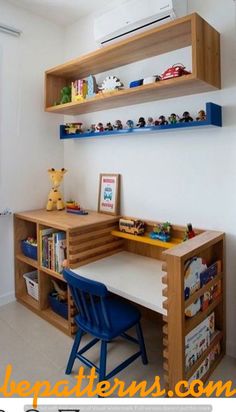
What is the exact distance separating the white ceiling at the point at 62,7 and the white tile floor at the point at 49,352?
8.33 feet

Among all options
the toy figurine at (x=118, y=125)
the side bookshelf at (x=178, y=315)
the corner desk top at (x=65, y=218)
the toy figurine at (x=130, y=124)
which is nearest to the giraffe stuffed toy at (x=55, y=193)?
the corner desk top at (x=65, y=218)

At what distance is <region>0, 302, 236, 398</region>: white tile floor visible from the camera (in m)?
1.69

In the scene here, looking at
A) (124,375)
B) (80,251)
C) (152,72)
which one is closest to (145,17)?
(152,72)

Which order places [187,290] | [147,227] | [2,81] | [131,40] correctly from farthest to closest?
1. [2,81]
2. [147,227]
3. [131,40]
4. [187,290]

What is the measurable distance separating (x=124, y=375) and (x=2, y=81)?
236 cm

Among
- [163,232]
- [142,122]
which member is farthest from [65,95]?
[163,232]

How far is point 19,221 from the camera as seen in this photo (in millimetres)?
2594

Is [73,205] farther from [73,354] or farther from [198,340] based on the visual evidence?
[198,340]

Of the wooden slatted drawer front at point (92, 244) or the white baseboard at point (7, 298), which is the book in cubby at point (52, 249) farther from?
the white baseboard at point (7, 298)

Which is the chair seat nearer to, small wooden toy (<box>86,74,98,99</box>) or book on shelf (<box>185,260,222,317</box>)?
book on shelf (<box>185,260,222,317</box>)

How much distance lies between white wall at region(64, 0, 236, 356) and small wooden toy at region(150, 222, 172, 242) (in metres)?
0.08

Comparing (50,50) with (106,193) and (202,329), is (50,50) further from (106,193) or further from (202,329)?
(202,329)

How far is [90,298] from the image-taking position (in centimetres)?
151

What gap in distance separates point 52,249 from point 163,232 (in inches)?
34.1
